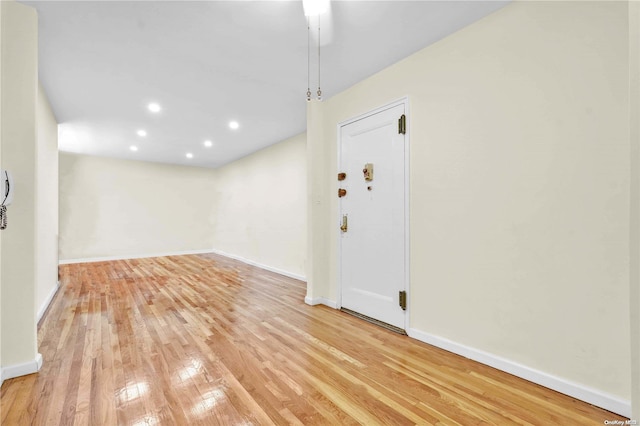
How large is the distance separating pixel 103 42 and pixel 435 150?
118 inches

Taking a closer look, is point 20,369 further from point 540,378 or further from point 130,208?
point 130,208

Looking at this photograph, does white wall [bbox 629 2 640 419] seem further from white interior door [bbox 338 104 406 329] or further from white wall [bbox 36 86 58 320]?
white wall [bbox 36 86 58 320]

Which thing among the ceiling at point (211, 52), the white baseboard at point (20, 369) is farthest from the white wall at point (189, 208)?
the white baseboard at point (20, 369)

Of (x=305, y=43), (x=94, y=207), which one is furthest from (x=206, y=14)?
(x=94, y=207)

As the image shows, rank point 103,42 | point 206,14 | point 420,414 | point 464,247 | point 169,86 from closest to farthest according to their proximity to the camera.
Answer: point 420,414
point 206,14
point 464,247
point 103,42
point 169,86

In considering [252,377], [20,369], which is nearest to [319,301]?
→ [252,377]

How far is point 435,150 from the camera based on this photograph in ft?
7.87

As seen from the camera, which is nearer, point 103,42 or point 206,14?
point 206,14

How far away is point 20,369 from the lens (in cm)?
191

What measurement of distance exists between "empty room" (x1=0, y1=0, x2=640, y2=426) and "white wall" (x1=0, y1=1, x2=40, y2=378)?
0.4 inches

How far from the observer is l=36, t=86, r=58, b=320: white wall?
2953 millimetres

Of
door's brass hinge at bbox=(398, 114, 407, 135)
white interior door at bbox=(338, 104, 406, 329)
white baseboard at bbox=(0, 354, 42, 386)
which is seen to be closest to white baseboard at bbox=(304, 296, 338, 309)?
white interior door at bbox=(338, 104, 406, 329)

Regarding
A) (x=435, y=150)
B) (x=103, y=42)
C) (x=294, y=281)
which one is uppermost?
(x=103, y=42)

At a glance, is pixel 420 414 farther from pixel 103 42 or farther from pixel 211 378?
pixel 103 42
